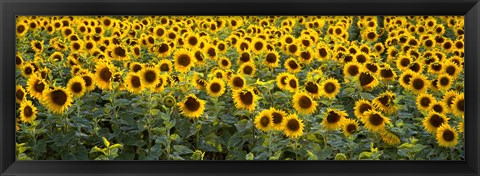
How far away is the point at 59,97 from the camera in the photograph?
99.9 inches

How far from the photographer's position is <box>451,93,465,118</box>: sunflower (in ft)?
8.70

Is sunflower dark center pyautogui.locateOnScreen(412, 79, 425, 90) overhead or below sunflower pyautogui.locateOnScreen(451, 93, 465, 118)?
overhead

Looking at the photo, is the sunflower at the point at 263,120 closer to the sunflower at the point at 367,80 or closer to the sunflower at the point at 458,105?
the sunflower at the point at 367,80

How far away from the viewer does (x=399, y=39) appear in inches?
143

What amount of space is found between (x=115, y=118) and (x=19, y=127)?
39 cm

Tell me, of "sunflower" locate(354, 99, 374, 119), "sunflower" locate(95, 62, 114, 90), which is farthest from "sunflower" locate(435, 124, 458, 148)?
"sunflower" locate(95, 62, 114, 90)

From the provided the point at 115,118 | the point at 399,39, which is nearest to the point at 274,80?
the point at 115,118

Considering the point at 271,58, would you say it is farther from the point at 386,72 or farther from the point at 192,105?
the point at 192,105

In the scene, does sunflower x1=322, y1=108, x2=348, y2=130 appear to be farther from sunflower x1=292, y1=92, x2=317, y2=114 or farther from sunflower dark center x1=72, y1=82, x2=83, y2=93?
sunflower dark center x1=72, y1=82, x2=83, y2=93

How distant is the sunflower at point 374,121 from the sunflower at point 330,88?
0.23 metres

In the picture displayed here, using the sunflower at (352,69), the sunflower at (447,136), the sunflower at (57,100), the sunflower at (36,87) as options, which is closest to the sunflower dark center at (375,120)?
the sunflower at (447,136)
